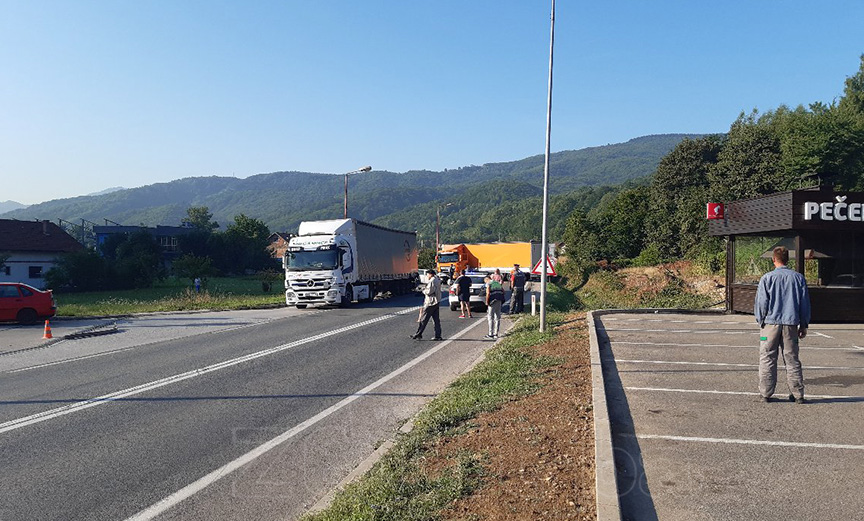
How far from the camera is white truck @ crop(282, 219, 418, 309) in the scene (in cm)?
2803

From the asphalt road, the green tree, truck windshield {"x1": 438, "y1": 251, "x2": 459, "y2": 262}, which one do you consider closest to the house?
truck windshield {"x1": 438, "y1": 251, "x2": 459, "y2": 262}

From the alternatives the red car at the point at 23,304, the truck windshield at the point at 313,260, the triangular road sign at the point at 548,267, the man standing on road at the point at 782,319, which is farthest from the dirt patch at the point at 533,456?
the red car at the point at 23,304

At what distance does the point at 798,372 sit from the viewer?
26.5 feet

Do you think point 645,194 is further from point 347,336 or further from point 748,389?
point 748,389

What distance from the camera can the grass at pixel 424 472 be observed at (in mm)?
4848

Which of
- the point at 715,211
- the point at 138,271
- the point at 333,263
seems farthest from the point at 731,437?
the point at 138,271

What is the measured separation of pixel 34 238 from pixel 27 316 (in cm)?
4483

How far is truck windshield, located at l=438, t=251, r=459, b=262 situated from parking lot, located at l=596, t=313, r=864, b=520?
41.6 metres

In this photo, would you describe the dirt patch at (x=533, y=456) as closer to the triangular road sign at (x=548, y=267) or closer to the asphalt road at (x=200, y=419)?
the asphalt road at (x=200, y=419)

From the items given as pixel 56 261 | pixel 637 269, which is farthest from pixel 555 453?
pixel 56 261

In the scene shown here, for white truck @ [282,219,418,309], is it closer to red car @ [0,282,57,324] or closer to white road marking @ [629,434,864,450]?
red car @ [0,282,57,324]

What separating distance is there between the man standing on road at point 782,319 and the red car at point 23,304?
22.7m

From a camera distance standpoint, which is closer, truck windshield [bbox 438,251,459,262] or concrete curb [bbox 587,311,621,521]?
concrete curb [bbox 587,311,621,521]

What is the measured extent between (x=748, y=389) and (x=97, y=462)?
7.95 metres
